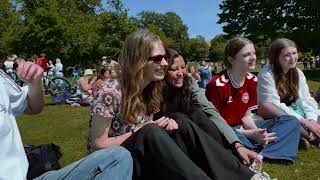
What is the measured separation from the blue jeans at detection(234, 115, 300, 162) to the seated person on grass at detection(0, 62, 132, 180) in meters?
2.65

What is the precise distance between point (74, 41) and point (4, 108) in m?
A: 44.6

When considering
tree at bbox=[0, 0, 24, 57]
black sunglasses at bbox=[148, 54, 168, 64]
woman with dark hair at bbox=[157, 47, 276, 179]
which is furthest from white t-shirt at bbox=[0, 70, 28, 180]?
tree at bbox=[0, 0, 24, 57]

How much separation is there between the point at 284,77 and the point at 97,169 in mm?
3844

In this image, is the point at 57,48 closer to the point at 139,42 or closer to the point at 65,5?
the point at 65,5

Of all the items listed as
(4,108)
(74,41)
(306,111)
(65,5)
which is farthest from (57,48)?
(4,108)

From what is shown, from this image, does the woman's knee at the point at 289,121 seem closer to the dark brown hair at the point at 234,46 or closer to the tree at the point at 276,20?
the dark brown hair at the point at 234,46

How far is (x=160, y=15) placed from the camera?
407ft

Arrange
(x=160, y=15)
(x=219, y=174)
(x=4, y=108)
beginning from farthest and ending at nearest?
(x=160, y=15) < (x=219, y=174) < (x=4, y=108)

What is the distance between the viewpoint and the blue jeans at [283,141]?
5789 mm

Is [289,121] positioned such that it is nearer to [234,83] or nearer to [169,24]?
[234,83]

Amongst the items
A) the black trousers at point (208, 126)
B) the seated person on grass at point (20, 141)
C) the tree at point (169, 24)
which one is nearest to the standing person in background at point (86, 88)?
the black trousers at point (208, 126)

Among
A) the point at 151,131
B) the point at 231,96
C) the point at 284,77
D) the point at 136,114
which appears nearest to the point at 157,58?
the point at 136,114

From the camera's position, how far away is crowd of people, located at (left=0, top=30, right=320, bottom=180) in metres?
3.22

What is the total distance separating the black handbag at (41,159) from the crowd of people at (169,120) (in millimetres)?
330
